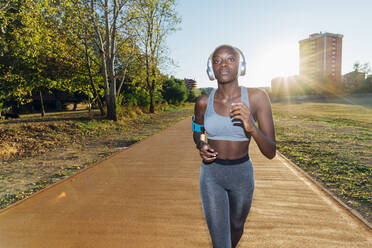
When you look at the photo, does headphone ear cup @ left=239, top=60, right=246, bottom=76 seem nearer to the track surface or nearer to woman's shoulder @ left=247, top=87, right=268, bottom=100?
woman's shoulder @ left=247, top=87, right=268, bottom=100

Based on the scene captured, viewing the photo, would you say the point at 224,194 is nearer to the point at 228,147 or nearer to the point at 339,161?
the point at 228,147

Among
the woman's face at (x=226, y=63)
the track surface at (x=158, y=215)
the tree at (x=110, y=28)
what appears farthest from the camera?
the tree at (x=110, y=28)

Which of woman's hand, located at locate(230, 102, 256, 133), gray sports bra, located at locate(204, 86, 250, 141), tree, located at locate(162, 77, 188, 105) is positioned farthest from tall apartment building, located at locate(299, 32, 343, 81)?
woman's hand, located at locate(230, 102, 256, 133)

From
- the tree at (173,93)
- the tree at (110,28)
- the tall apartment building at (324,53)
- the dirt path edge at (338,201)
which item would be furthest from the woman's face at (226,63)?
the tall apartment building at (324,53)

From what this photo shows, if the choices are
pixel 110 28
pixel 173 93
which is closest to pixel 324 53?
pixel 173 93

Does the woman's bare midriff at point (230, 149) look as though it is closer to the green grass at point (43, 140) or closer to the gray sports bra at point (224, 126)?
the gray sports bra at point (224, 126)

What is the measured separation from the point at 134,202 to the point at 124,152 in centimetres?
403

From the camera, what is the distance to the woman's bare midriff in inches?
74.2

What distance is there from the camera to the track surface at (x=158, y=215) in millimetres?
2865

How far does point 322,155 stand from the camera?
23.3 ft

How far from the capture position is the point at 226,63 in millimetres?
1938

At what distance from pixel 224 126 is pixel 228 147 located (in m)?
0.16

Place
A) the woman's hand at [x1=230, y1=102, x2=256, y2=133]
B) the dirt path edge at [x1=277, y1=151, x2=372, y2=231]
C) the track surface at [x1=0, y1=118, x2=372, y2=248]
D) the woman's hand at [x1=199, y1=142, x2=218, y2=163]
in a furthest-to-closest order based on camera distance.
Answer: the dirt path edge at [x1=277, y1=151, x2=372, y2=231] < the track surface at [x1=0, y1=118, x2=372, y2=248] < the woman's hand at [x1=199, y1=142, x2=218, y2=163] < the woman's hand at [x1=230, y1=102, x2=256, y2=133]

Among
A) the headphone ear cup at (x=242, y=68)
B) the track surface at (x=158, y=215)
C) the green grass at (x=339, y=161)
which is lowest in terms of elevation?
the green grass at (x=339, y=161)
